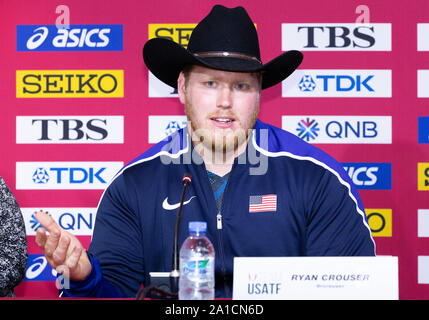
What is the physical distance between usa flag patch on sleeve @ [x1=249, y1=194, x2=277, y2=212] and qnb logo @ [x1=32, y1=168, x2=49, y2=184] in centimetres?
140

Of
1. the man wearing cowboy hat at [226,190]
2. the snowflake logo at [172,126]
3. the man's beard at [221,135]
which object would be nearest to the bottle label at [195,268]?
the man wearing cowboy hat at [226,190]

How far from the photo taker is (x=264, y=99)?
242cm

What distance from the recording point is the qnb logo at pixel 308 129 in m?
2.39

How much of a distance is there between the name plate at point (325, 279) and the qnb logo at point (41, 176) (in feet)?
6.03

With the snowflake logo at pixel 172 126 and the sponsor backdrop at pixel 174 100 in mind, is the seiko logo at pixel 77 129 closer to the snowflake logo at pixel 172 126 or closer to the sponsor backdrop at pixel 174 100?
the sponsor backdrop at pixel 174 100

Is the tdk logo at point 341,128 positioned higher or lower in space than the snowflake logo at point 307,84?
lower

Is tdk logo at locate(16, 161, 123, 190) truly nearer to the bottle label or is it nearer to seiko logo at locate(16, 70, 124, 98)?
seiko logo at locate(16, 70, 124, 98)

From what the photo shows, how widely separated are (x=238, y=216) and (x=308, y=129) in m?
1.03

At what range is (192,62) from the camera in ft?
5.40

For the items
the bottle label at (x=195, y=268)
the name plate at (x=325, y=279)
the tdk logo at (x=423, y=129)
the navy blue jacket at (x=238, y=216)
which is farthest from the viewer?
the tdk logo at (x=423, y=129)

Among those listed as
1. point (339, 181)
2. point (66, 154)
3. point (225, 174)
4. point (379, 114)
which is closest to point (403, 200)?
point (379, 114)

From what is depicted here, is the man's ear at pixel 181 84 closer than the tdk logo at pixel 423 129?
Yes

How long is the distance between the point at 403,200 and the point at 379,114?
490mm

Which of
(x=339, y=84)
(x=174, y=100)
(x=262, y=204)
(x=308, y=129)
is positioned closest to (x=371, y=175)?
(x=308, y=129)
